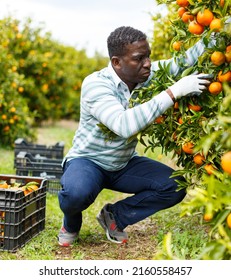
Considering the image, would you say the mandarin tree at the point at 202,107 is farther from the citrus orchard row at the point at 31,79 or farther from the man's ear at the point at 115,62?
the citrus orchard row at the point at 31,79

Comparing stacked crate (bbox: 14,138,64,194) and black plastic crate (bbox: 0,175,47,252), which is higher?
black plastic crate (bbox: 0,175,47,252)

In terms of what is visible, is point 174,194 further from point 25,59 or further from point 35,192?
A: point 25,59

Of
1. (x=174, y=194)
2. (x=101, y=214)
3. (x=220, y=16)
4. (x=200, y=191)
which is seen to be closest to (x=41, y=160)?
(x=101, y=214)

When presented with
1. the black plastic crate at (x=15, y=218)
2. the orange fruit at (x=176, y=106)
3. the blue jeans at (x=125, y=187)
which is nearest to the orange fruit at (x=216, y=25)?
the orange fruit at (x=176, y=106)

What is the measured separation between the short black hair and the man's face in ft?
0.09

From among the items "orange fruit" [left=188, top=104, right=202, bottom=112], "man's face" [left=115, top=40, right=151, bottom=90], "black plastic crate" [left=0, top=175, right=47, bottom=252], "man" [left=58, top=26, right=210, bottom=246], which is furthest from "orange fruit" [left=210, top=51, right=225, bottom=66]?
"black plastic crate" [left=0, top=175, right=47, bottom=252]

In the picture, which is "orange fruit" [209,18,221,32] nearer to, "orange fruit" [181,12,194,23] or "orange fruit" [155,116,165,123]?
"orange fruit" [181,12,194,23]

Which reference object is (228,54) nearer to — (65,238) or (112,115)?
(112,115)

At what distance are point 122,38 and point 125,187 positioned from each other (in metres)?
1.04

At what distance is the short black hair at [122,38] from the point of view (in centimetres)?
355

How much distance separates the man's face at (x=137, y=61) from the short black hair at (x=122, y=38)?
28mm

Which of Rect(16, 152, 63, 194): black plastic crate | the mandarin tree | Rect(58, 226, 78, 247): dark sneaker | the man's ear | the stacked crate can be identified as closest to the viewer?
the mandarin tree

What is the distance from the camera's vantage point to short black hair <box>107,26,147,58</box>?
3553 mm
